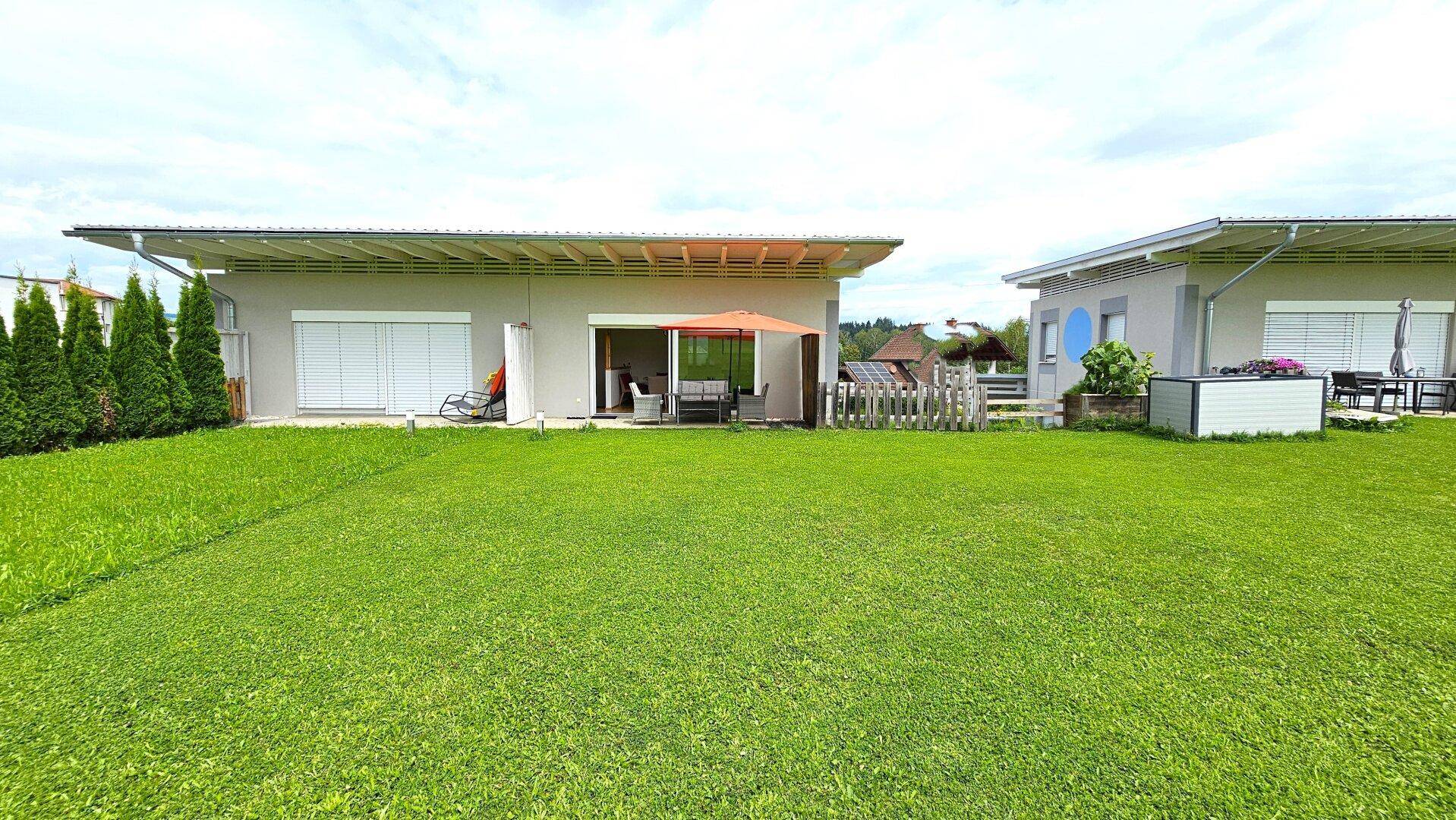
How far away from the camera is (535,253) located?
1153cm

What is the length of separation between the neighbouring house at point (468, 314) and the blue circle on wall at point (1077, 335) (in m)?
8.26

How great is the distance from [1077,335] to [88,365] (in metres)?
21.2

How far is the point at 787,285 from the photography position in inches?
480

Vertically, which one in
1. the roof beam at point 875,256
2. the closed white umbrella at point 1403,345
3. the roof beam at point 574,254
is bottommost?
the closed white umbrella at point 1403,345

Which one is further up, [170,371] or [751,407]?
[170,371]

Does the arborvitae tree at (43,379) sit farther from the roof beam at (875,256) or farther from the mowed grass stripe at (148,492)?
the roof beam at (875,256)

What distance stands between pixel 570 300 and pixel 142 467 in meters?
7.15

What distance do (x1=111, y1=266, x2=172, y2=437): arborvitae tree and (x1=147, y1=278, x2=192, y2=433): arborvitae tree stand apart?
0.28ft

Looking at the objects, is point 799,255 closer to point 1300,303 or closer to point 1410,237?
point 1300,303

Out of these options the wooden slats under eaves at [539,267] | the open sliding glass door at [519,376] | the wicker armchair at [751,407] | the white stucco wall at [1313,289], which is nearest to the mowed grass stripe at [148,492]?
the open sliding glass door at [519,376]

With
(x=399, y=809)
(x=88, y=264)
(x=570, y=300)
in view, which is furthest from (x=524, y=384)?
(x=399, y=809)

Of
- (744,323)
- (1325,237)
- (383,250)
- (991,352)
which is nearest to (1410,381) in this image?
(1325,237)

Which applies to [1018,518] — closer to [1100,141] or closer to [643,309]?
[643,309]

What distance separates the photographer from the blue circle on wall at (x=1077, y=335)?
16.0 meters
